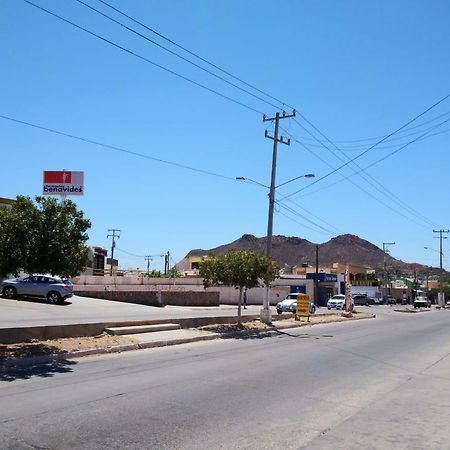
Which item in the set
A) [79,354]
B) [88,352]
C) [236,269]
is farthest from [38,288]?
[79,354]

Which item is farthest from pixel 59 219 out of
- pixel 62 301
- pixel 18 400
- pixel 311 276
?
pixel 311 276

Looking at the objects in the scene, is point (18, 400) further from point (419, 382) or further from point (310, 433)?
point (419, 382)

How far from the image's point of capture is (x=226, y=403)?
925 cm

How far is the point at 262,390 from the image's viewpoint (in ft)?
34.9

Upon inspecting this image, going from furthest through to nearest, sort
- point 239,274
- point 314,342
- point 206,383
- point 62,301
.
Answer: point 62,301 → point 239,274 → point 314,342 → point 206,383

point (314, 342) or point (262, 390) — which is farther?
point (314, 342)

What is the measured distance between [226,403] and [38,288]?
2867 cm

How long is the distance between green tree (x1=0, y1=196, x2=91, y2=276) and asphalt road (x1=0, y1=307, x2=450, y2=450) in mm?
2415

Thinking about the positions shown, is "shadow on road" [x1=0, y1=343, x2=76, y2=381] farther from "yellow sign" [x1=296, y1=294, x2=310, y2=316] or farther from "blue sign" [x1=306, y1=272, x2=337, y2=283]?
"blue sign" [x1=306, y1=272, x2=337, y2=283]

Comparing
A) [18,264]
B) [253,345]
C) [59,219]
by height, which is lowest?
[253,345]

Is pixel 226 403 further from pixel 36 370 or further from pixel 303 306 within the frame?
pixel 303 306

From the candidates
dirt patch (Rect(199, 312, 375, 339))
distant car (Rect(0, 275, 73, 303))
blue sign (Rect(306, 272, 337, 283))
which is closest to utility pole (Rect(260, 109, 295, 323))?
dirt patch (Rect(199, 312, 375, 339))

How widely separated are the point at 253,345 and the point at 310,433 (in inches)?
472

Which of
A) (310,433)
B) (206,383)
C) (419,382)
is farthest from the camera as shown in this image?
(419,382)
